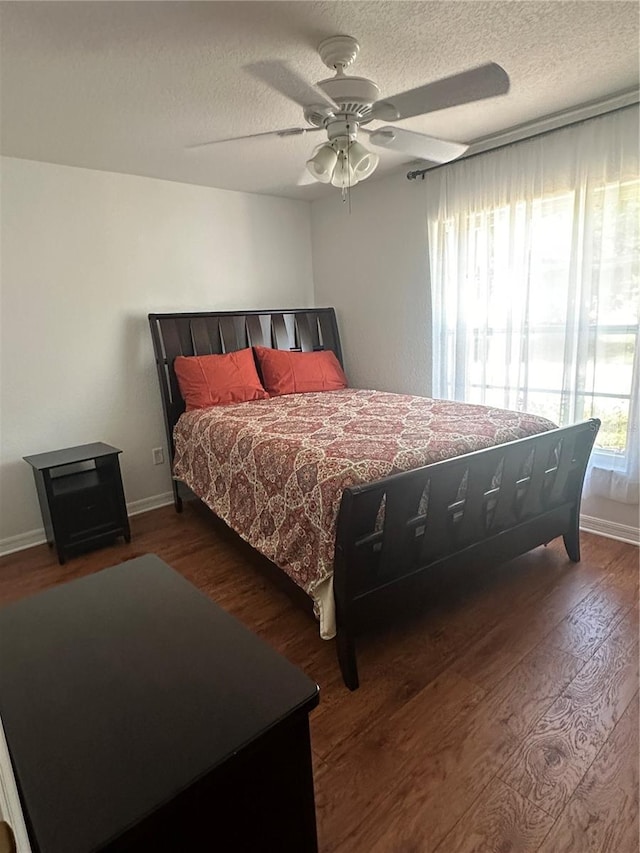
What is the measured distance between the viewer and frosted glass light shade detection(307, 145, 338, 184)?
1.99 metres

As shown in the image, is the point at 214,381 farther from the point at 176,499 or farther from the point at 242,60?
the point at 242,60

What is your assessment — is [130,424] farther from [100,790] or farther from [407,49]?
[100,790]

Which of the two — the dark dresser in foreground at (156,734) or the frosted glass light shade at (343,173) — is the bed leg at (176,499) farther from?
the dark dresser in foreground at (156,734)

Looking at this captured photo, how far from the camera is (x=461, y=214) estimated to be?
120 inches

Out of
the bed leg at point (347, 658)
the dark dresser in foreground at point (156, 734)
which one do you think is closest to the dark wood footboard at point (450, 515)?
the bed leg at point (347, 658)

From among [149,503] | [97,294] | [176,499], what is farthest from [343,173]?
[149,503]

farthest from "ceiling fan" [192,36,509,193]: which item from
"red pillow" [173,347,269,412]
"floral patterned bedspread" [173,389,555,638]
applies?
"red pillow" [173,347,269,412]

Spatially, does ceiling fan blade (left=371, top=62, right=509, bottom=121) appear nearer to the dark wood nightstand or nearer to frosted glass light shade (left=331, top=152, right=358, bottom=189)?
frosted glass light shade (left=331, top=152, right=358, bottom=189)

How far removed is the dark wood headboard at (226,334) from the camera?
10.9 feet

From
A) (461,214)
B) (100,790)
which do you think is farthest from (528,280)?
(100,790)

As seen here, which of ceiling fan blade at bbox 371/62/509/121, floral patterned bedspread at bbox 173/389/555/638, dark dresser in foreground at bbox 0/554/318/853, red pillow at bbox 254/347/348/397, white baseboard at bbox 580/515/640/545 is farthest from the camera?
red pillow at bbox 254/347/348/397

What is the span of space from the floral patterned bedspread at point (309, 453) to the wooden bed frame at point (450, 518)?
115 millimetres

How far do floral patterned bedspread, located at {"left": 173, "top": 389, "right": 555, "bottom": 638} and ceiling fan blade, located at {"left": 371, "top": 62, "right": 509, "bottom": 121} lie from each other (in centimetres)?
128

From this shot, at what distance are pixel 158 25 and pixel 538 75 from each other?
1614 millimetres
